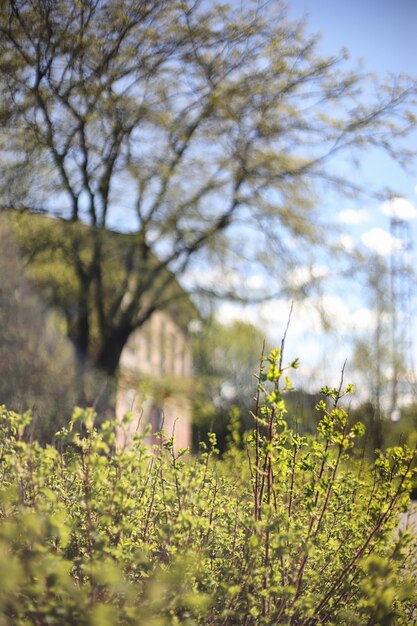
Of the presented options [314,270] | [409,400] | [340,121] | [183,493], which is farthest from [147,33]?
[183,493]

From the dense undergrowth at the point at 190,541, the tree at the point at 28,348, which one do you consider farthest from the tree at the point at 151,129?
the dense undergrowth at the point at 190,541

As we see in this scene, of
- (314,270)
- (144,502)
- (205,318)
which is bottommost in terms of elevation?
(144,502)

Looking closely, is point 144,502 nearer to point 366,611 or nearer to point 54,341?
point 366,611

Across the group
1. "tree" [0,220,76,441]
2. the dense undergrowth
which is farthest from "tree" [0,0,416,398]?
the dense undergrowth

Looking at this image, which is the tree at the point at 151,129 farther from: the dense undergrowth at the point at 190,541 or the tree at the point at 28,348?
the dense undergrowth at the point at 190,541

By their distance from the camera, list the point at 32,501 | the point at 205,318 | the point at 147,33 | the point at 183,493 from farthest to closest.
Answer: the point at 205,318 < the point at 147,33 < the point at 32,501 < the point at 183,493

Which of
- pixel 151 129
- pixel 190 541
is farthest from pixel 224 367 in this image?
pixel 190 541

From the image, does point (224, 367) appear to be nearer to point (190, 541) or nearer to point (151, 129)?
point (151, 129)

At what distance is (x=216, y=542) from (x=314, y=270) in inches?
436

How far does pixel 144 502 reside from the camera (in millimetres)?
3814

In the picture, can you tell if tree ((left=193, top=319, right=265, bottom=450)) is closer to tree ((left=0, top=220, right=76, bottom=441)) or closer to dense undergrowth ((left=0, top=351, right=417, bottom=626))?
tree ((left=0, top=220, right=76, bottom=441))

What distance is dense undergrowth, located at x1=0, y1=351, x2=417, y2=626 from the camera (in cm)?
253

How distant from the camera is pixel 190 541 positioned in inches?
133

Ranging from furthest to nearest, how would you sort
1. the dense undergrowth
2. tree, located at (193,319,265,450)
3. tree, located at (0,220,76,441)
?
tree, located at (193,319,265,450) < tree, located at (0,220,76,441) < the dense undergrowth
